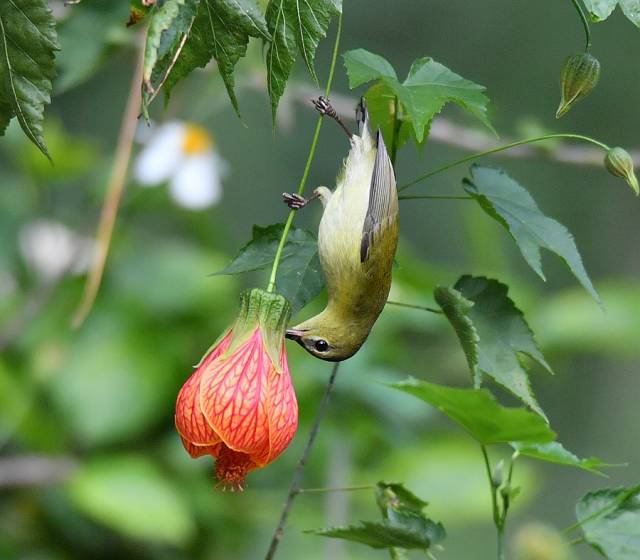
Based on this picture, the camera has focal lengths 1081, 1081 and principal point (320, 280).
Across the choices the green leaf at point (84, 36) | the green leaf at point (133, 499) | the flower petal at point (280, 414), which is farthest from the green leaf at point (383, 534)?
the green leaf at point (133, 499)

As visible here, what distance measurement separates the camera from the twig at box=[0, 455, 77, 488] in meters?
2.50

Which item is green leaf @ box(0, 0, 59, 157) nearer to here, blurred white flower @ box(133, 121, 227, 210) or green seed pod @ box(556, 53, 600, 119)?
green seed pod @ box(556, 53, 600, 119)

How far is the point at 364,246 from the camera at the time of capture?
3.87ft

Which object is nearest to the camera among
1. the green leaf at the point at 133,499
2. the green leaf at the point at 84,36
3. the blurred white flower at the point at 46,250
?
the green leaf at the point at 84,36

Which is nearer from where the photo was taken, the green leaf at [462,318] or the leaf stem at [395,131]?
the green leaf at [462,318]

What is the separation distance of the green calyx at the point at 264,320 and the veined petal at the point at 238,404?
3 centimetres

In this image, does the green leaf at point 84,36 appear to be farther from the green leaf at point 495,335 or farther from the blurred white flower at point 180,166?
the blurred white flower at point 180,166

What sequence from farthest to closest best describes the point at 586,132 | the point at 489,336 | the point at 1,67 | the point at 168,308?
the point at 586,132 < the point at 168,308 < the point at 489,336 < the point at 1,67

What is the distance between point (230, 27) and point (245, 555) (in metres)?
2.00

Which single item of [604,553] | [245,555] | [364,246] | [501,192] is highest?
[501,192]

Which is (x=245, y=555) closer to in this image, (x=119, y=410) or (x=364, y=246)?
(x=119, y=410)

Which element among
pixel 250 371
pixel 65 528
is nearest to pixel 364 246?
pixel 250 371

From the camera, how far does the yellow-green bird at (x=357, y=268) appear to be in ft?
3.74

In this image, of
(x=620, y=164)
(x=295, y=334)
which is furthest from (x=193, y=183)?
(x=620, y=164)
